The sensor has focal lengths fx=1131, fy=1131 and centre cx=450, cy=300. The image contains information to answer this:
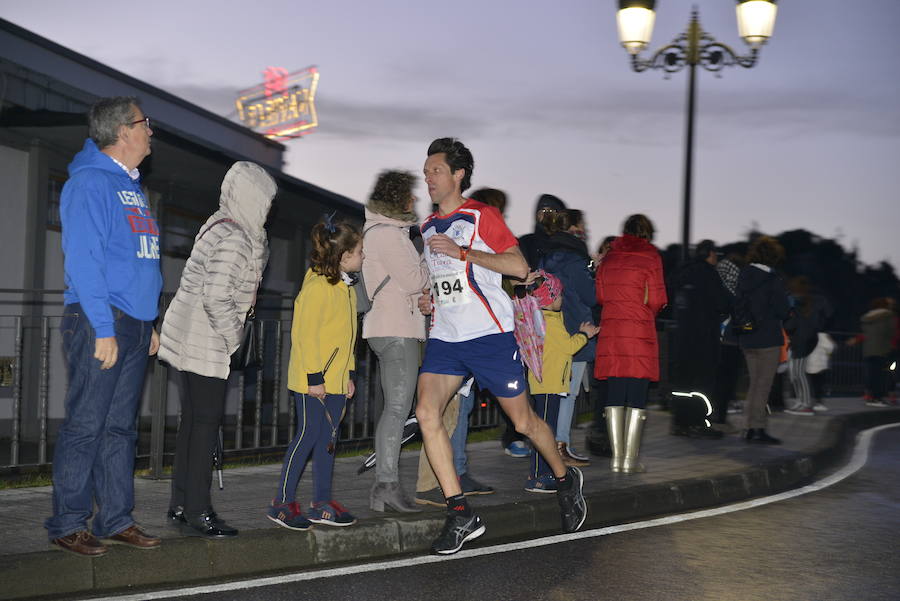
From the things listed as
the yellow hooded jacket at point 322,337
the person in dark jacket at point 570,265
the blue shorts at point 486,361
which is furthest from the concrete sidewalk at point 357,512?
the person in dark jacket at point 570,265

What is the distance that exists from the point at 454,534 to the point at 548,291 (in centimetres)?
242

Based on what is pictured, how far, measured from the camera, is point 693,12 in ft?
46.6

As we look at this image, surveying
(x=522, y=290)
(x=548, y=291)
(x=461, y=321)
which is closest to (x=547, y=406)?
(x=548, y=291)

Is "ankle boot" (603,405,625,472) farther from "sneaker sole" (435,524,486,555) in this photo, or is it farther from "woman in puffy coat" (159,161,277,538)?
"woman in puffy coat" (159,161,277,538)

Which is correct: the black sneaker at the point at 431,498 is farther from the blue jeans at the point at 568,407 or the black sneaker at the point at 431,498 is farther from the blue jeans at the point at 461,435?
the blue jeans at the point at 568,407

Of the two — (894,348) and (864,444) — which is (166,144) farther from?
(894,348)

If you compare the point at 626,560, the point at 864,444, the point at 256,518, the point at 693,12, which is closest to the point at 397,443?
the point at 256,518

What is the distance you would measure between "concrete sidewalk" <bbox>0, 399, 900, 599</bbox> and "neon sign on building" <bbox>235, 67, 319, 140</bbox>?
32.1m

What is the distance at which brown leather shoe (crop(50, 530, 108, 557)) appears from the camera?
5.29m

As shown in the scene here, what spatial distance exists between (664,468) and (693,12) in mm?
7149

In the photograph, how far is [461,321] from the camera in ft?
20.2

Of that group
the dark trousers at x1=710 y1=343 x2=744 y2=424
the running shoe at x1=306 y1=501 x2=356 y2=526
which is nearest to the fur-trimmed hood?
the running shoe at x1=306 y1=501 x2=356 y2=526

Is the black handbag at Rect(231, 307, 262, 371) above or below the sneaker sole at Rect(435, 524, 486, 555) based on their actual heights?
above

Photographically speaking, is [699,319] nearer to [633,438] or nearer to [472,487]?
[633,438]
